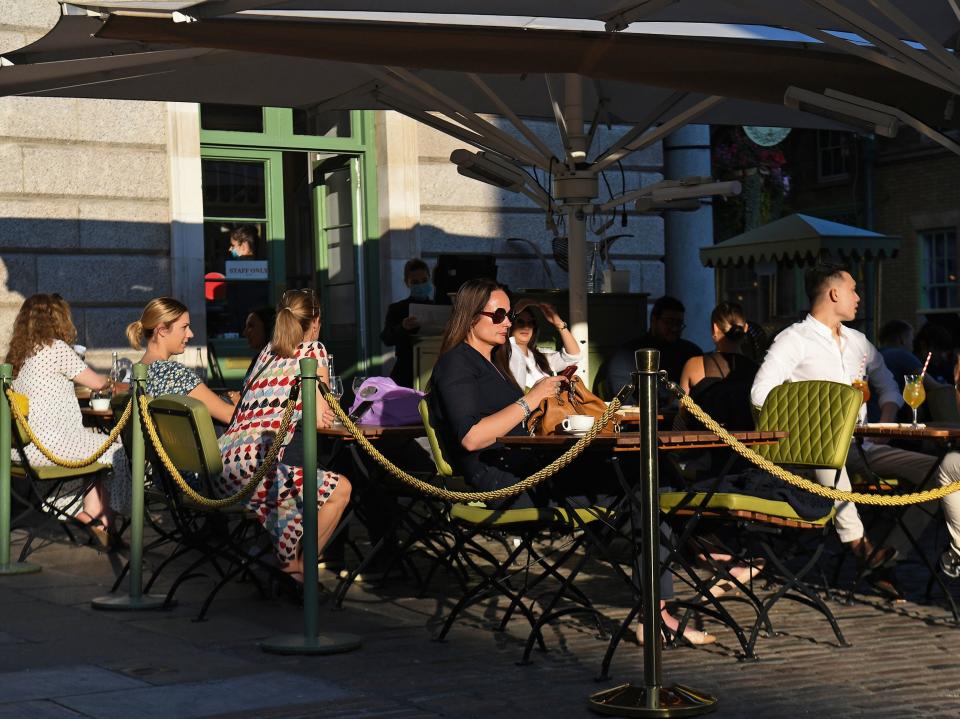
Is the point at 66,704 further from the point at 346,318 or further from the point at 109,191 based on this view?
the point at 346,318

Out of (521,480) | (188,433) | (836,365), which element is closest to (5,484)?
(188,433)

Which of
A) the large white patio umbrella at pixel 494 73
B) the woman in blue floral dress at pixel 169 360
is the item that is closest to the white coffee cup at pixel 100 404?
the woman in blue floral dress at pixel 169 360

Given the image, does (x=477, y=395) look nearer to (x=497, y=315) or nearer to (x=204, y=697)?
(x=497, y=315)

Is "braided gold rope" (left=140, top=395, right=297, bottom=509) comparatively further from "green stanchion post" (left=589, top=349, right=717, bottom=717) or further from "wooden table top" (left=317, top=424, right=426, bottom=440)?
"green stanchion post" (left=589, top=349, right=717, bottom=717)

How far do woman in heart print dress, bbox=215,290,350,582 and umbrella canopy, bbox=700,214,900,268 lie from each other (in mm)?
9389

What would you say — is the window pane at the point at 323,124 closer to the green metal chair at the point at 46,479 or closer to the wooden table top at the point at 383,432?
the green metal chair at the point at 46,479

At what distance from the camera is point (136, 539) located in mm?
7164

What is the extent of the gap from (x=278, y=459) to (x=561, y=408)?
5.19 feet

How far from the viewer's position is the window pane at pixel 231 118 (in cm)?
1315

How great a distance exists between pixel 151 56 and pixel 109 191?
4377 mm

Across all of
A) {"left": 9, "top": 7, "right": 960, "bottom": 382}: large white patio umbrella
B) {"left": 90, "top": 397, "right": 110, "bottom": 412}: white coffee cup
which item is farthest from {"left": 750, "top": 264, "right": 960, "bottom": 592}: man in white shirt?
{"left": 90, "top": 397, "right": 110, "bottom": 412}: white coffee cup

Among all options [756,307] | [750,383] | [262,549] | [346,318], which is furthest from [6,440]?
[756,307]

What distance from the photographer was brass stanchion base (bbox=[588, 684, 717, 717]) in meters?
4.84

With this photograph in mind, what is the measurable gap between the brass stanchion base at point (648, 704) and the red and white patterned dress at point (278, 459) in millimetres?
2384
